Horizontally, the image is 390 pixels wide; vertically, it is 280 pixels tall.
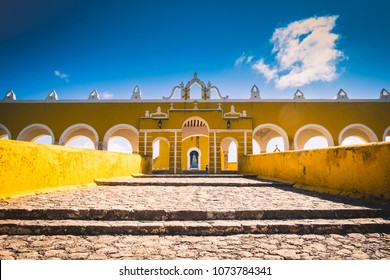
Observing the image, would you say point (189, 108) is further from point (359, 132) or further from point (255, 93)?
point (359, 132)

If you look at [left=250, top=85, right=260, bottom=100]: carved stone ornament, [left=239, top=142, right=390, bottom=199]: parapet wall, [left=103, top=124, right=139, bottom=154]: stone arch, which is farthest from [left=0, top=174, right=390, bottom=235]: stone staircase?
[left=250, top=85, right=260, bottom=100]: carved stone ornament

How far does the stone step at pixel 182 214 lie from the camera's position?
108 inches

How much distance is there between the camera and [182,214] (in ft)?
9.31

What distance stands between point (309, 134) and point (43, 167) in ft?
61.4

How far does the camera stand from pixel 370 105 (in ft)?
51.2

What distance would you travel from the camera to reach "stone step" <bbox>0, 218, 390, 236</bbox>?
2484 mm

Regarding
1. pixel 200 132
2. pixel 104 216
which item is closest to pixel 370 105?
pixel 200 132

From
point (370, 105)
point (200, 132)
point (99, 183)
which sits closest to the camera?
point (99, 183)

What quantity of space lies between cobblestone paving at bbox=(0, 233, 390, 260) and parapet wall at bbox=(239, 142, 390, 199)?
1.25 m

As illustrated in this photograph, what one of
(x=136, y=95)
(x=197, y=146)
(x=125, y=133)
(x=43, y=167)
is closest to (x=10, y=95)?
(x=125, y=133)

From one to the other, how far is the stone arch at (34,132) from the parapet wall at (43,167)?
39.0 ft

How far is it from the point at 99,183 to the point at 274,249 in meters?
5.16

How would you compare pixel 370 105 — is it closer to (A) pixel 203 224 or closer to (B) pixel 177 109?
(B) pixel 177 109

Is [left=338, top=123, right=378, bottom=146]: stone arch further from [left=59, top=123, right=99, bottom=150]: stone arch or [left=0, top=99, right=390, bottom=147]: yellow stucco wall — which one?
[left=59, top=123, right=99, bottom=150]: stone arch
